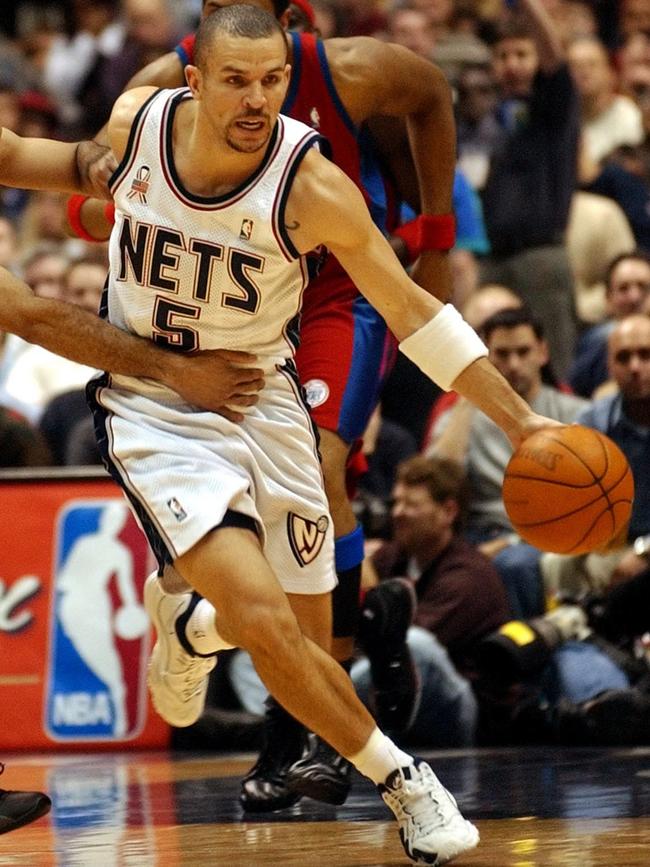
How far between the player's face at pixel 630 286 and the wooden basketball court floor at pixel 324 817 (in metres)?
2.62

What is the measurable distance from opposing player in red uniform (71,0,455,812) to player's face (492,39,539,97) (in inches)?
157

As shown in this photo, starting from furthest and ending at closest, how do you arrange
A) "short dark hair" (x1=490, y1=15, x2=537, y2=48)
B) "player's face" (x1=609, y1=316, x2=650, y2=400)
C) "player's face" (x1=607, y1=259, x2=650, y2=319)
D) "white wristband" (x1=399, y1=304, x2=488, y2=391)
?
1. "short dark hair" (x1=490, y1=15, x2=537, y2=48)
2. "player's face" (x1=607, y1=259, x2=650, y2=319)
3. "player's face" (x1=609, y1=316, x2=650, y2=400)
4. "white wristband" (x1=399, y1=304, x2=488, y2=391)

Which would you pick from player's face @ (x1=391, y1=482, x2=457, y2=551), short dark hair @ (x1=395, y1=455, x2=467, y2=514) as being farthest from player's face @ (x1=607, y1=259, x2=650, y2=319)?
player's face @ (x1=391, y1=482, x2=457, y2=551)

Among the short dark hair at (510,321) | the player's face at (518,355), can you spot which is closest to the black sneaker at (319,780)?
the player's face at (518,355)

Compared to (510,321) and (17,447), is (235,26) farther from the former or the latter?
(17,447)

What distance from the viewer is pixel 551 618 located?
6992 millimetres

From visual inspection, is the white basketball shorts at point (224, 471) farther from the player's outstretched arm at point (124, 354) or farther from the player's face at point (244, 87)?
the player's face at point (244, 87)

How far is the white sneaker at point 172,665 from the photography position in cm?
500

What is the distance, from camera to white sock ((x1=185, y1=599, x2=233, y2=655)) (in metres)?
4.81

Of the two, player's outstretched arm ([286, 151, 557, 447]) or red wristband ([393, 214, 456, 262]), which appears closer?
player's outstretched arm ([286, 151, 557, 447])

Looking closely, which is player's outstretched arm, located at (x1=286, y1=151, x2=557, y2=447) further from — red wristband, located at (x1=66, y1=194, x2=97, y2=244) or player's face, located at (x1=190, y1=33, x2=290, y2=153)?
red wristband, located at (x1=66, y1=194, x2=97, y2=244)

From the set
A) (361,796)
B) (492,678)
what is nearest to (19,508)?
(492,678)

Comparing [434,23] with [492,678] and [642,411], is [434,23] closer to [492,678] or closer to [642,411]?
[642,411]

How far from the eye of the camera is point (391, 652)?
20.6ft
